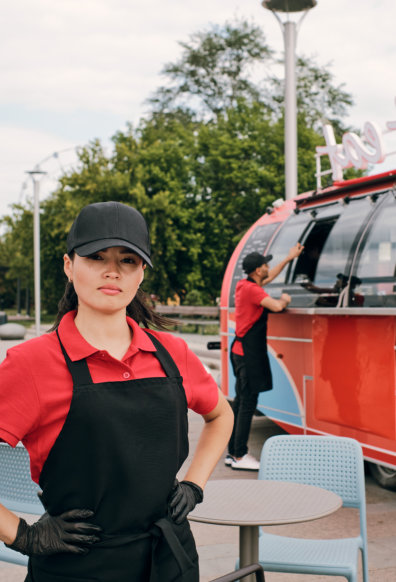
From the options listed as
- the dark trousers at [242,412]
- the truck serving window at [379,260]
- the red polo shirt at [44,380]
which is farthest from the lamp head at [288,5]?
the red polo shirt at [44,380]

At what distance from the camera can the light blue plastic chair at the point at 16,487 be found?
128 inches

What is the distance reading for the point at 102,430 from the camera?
5.60 ft

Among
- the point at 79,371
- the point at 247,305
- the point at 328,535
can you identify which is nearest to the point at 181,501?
the point at 79,371

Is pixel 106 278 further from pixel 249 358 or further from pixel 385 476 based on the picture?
pixel 249 358

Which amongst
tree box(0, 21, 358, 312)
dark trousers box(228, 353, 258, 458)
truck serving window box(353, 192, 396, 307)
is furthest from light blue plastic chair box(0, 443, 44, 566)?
tree box(0, 21, 358, 312)

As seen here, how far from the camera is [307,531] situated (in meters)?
5.02

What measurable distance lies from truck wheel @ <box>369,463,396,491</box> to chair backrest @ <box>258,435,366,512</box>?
2463mm

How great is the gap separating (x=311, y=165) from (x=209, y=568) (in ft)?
84.1

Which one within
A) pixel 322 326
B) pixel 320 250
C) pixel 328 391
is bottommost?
pixel 328 391

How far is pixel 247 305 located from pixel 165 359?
15.8 ft

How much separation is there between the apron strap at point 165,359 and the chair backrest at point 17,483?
153 cm

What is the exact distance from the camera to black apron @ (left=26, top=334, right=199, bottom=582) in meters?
1.71

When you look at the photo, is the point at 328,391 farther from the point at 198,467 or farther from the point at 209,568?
the point at 198,467

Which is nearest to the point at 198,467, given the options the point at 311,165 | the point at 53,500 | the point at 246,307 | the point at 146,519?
the point at 146,519
